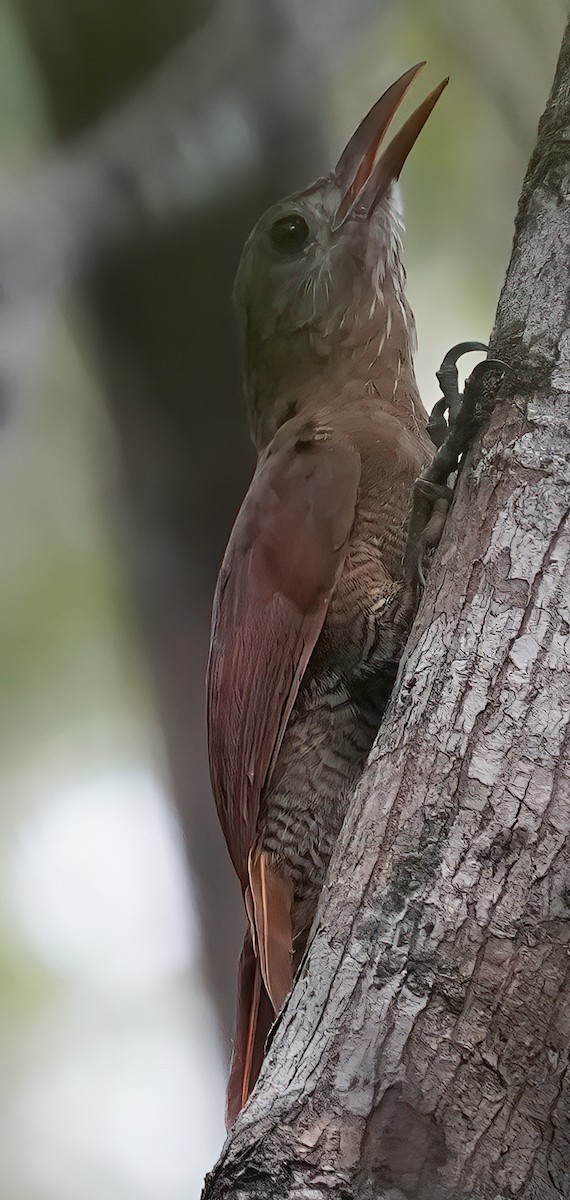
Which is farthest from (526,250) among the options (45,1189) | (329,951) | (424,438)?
(45,1189)

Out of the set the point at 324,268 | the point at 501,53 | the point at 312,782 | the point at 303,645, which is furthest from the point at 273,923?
the point at 501,53

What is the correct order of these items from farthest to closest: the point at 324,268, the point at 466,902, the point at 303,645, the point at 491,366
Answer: the point at 324,268 < the point at 303,645 < the point at 491,366 < the point at 466,902

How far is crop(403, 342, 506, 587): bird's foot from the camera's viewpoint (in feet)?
3.59

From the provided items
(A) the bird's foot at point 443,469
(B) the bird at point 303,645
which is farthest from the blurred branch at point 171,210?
(A) the bird's foot at point 443,469

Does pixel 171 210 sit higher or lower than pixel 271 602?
higher

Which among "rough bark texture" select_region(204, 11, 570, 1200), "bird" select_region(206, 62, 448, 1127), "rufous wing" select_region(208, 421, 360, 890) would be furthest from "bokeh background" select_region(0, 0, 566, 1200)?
"rough bark texture" select_region(204, 11, 570, 1200)

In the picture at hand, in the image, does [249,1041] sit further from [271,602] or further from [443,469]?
[443,469]

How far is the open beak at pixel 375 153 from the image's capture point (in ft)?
5.34

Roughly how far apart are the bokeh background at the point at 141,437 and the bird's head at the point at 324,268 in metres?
0.05

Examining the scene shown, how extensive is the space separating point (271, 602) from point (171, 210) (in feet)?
2.18

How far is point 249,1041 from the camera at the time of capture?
1.39m

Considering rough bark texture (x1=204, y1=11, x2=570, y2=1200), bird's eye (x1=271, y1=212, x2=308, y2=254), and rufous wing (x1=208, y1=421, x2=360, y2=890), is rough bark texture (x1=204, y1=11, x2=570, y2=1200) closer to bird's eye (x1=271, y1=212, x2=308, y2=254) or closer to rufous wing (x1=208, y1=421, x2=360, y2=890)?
rufous wing (x1=208, y1=421, x2=360, y2=890)

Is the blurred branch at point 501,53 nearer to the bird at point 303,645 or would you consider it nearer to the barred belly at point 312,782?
the bird at point 303,645

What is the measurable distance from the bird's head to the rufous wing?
29 centimetres
